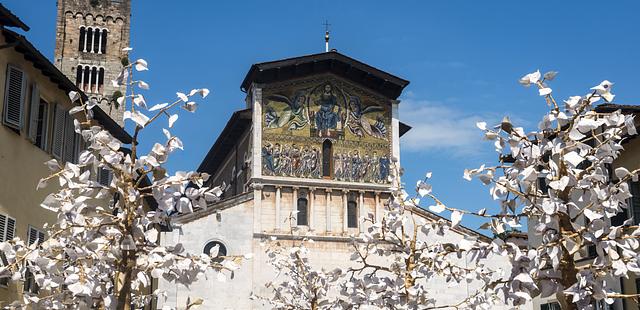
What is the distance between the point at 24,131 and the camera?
1950 centimetres

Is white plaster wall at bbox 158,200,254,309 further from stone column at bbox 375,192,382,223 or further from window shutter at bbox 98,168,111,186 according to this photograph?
window shutter at bbox 98,168,111,186

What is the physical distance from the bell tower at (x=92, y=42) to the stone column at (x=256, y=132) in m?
35.5

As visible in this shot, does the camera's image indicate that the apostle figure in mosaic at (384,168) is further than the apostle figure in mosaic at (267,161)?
Yes

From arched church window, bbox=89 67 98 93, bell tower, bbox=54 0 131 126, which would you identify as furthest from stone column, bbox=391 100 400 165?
arched church window, bbox=89 67 98 93

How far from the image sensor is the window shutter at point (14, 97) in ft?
61.0

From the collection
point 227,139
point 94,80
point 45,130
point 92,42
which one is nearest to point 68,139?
point 45,130

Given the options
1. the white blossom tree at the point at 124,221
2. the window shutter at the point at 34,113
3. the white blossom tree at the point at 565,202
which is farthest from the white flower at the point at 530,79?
the window shutter at the point at 34,113

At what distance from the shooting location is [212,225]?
4122 centimetres

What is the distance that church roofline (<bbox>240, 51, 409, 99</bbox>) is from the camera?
142 feet

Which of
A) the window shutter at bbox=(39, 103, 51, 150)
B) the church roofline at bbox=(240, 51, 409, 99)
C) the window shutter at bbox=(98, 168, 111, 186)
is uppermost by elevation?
the church roofline at bbox=(240, 51, 409, 99)

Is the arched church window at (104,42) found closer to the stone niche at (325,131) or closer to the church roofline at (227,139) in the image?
the church roofline at (227,139)

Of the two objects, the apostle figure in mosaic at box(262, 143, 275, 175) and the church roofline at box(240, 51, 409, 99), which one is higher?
the church roofline at box(240, 51, 409, 99)

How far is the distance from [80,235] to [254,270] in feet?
102

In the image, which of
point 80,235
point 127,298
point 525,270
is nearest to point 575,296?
point 525,270
